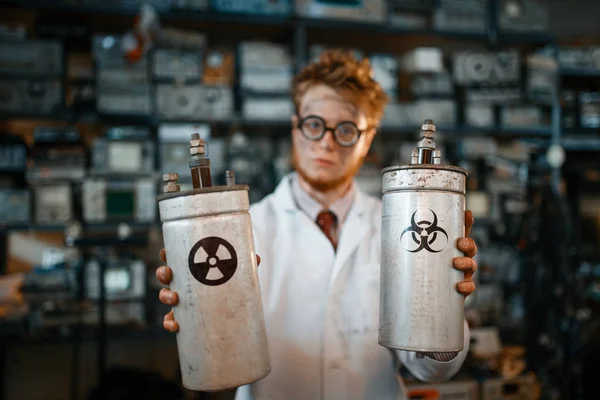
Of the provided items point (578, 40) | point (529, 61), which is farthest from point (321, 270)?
point (578, 40)

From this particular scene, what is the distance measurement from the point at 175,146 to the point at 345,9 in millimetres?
1207

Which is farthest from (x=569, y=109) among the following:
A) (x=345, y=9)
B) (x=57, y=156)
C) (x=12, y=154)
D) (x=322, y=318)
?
(x=12, y=154)

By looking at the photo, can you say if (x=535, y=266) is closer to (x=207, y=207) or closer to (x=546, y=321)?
(x=546, y=321)

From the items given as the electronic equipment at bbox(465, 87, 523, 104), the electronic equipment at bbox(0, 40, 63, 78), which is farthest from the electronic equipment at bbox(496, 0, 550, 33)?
the electronic equipment at bbox(0, 40, 63, 78)

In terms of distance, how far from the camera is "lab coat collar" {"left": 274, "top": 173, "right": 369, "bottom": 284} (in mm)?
1292

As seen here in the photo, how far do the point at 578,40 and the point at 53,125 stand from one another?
3.52m

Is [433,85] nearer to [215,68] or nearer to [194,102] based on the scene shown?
[215,68]

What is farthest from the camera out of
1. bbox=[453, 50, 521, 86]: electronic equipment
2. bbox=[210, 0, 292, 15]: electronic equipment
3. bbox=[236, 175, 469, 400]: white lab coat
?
bbox=[453, 50, 521, 86]: electronic equipment

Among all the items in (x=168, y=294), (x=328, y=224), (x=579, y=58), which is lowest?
(x=168, y=294)

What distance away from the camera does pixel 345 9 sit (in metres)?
2.82

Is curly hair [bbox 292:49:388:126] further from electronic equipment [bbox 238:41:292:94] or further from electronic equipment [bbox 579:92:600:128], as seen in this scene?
electronic equipment [bbox 579:92:600:128]

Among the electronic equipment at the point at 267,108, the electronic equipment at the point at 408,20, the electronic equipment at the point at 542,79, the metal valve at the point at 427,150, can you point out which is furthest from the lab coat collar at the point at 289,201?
the electronic equipment at the point at 542,79

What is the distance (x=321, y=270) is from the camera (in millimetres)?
1297

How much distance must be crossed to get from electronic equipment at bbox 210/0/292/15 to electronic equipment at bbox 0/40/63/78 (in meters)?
0.84
